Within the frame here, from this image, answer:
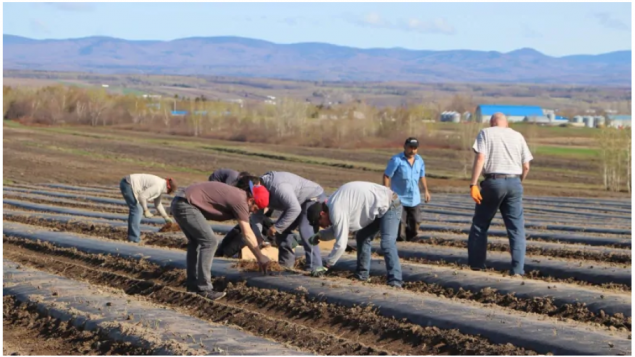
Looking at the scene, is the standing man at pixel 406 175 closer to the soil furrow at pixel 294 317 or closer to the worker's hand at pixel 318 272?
the worker's hand at pixel 318 272

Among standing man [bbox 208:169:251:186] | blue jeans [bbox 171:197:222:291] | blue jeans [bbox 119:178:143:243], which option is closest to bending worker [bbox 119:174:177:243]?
blue jeans [bbox 119:178:143:243]

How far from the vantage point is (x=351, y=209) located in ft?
29.4

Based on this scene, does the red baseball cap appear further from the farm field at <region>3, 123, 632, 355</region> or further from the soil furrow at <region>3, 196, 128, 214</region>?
the soil furrow at <region>3, 196, 128, 214</region>

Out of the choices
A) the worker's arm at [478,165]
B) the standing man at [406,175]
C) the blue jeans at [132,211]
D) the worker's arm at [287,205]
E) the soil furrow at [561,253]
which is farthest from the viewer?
the blue jeans at [132,211]

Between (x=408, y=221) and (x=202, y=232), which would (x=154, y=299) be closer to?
(x=202, y=232)

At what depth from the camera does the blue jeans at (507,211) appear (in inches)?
384

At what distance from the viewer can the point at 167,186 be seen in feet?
42.1

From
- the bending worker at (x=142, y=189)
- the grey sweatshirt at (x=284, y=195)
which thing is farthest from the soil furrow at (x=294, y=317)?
the bending worker at (x=142, y=189)

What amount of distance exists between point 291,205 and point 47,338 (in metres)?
2.69

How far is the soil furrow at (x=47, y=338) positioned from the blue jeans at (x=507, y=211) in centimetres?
406

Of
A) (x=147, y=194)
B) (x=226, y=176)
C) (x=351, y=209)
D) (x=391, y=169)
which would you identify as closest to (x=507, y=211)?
(x=351, y=209)

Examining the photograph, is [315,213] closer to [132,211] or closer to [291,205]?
[291,205]

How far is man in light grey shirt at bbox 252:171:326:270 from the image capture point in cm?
952

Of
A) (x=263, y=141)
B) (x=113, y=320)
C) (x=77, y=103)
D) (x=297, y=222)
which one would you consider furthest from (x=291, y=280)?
(x=77, y=103)
